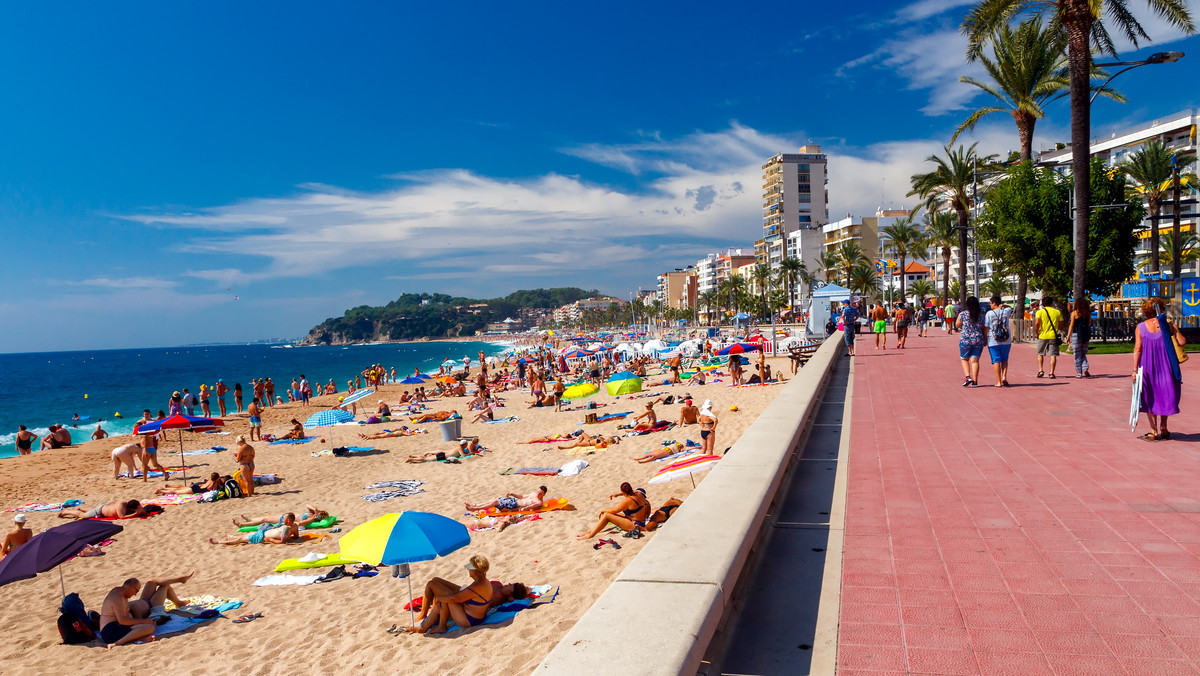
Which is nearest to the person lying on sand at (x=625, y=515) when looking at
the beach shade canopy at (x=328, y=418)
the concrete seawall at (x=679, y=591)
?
the concrete seawall at (x=679, y=591)

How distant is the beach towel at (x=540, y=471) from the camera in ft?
44.0

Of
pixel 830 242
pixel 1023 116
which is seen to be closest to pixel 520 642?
pixel 1023 116

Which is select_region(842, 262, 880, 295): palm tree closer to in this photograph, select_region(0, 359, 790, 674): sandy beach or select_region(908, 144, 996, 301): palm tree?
select_region(908, 144, 996, 301): palm tree

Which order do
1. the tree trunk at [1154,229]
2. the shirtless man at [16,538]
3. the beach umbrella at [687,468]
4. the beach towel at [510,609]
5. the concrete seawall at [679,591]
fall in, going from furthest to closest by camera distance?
the tree trunk at [1154,229] → the shirtless man at [16,538] → the beach umbrella at [687,468] → the beach towel at [510,609] → the concrete seawall at [679,591]

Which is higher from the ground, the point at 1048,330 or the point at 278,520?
the point at 1048,330

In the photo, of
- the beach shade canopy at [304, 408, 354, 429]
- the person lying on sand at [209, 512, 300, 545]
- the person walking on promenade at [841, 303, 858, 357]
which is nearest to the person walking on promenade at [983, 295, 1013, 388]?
the person walking on promenade at [841, 303, 858, 357]

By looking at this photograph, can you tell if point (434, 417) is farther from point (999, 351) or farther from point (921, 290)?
point (921, 290)

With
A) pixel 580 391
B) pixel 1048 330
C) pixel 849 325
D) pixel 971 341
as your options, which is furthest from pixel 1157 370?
pixel 580 391

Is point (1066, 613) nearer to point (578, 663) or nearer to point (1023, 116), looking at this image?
point (578, 663)

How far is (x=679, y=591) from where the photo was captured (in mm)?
2438

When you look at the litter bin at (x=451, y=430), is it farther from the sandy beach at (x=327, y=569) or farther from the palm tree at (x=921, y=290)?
the palm tree at (x=921, y=290)

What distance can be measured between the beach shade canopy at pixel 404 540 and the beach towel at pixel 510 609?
2.25ft

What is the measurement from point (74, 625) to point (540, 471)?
7.85 m

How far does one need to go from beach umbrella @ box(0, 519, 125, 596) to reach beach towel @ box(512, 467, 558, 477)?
7.12 m
